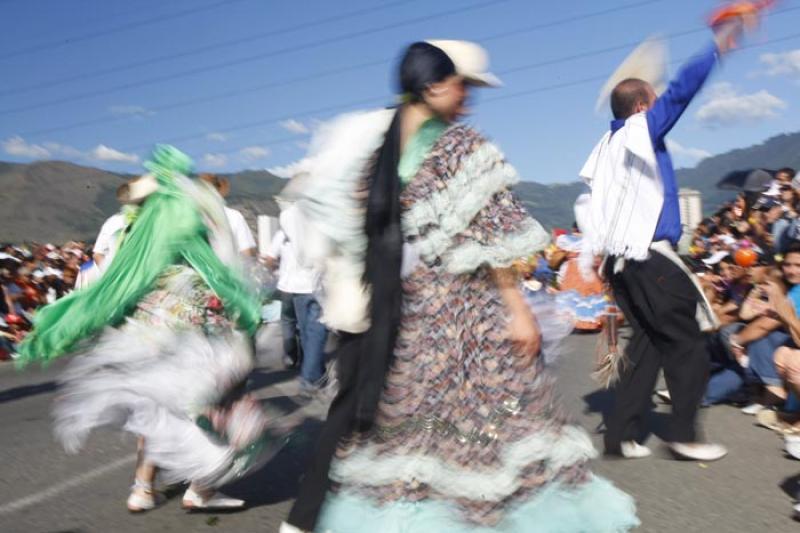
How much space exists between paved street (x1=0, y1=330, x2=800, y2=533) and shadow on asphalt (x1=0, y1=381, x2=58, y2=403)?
8.13 feet

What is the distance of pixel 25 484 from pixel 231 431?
6.20ft

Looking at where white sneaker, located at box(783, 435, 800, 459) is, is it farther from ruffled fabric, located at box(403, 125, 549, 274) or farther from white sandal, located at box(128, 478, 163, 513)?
white sandal, located at box(128, 478, 163, 513)

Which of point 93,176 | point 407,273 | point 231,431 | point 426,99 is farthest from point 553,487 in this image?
point 93,176

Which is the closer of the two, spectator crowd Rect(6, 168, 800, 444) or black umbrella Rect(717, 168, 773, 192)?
spectator crowd Rect(6, 168, 800, 444)

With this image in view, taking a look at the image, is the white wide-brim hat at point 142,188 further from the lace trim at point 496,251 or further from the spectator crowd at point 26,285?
the spectator crowd at point 26,285

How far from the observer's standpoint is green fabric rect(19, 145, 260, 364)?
3.85 m

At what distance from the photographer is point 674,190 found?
4.27 metres

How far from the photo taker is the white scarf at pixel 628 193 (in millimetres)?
4113

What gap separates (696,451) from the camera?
4.41 metres

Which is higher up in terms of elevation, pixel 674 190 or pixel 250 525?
pixel 674 190

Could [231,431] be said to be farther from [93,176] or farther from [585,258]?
[93,176]

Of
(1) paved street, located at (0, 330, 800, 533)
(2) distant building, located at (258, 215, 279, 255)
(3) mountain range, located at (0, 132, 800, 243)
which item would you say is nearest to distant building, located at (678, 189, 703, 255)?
(2) distant building, located at (258, 215, 279, 255)

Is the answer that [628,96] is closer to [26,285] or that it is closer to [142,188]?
[142,188]

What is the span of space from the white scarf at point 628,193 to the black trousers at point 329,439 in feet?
6.31
